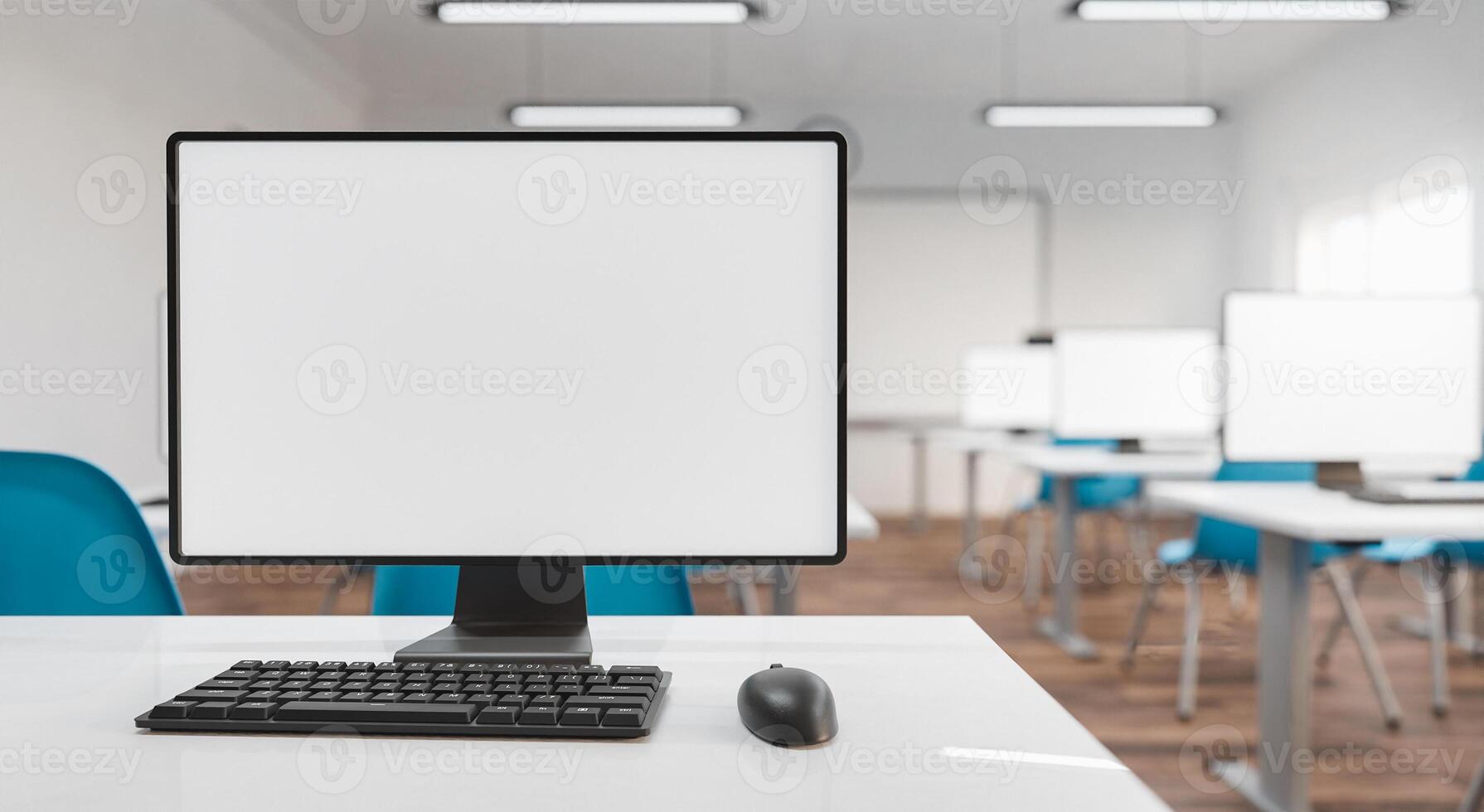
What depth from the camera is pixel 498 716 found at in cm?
69

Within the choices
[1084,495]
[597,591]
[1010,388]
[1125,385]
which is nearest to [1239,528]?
[1125,385]

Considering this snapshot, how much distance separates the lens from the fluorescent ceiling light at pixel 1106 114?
195 inches

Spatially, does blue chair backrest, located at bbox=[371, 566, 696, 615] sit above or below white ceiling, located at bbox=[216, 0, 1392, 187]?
below

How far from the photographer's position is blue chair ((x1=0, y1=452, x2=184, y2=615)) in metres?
1.28

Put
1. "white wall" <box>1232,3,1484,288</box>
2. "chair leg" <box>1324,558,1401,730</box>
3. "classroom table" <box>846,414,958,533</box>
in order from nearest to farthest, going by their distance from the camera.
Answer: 1. "chair leg" <box>1324,558,1401,730</box>
2. "white wall" <box>1232,3,1484,288</box>
3. "classroom table" <box>846,414,958,533</box>

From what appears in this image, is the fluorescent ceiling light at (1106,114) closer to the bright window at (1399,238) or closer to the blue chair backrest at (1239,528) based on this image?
the bright window at (1399,238)

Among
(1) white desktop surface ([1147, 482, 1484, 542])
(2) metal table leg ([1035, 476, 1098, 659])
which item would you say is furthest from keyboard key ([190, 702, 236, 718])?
(2) metal table leg ([1035, 476, 1098, 659])

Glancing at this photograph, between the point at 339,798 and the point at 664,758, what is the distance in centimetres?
21

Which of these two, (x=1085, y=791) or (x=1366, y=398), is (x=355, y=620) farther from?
(x=1366, y=398)

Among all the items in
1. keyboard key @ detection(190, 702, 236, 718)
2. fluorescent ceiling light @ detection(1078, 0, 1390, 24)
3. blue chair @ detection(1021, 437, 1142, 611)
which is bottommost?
blue chair @ detection(1021, 437, 1142, 611)

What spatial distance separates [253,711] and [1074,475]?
3215mm

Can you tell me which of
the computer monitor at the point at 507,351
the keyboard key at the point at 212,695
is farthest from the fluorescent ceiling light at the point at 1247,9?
the keyboard key at the point at 212,695

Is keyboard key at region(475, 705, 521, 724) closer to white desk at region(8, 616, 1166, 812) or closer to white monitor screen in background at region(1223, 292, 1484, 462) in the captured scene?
white desk at region(8, 616, 1166, 812)

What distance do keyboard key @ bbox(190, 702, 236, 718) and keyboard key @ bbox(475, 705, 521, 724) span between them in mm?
183
